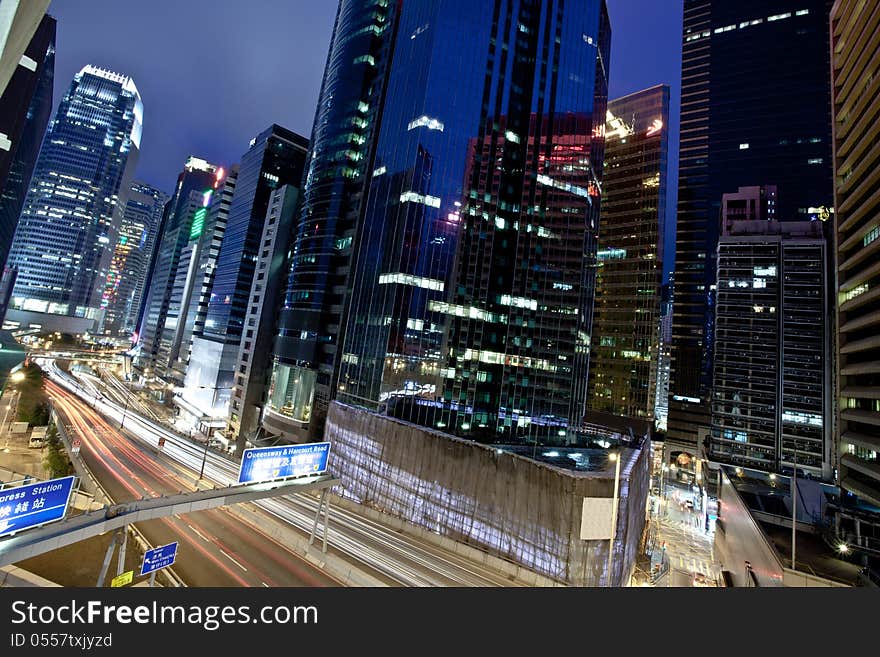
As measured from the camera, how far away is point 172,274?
150 m

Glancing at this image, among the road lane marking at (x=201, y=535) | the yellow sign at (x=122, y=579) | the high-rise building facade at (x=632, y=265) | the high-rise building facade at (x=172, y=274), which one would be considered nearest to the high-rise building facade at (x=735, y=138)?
the high-rise building facade at (x=632, y=265)

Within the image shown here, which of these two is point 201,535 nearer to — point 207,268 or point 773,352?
point 207,268

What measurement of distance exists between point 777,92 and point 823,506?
144081 mm

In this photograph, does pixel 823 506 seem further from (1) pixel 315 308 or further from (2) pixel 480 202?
(1) pixel 315 308

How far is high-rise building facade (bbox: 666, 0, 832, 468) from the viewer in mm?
121375

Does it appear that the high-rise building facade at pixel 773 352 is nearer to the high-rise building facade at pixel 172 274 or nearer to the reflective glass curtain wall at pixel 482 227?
the reflective glass curtain wall at pixel 482 227

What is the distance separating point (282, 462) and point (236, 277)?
3508 inches

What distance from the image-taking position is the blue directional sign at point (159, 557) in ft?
60.8

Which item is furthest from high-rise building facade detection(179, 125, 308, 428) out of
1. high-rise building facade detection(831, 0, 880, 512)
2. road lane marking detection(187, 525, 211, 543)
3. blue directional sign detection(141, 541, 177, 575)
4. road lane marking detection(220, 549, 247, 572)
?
high-rise building facade detection(831, 0, 880, 512)

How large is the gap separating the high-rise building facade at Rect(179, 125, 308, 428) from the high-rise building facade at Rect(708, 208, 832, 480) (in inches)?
4277

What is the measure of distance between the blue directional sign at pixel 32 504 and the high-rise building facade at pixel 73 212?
21863cm

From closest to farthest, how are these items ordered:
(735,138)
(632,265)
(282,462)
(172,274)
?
(282,462)
(632,265)
(735,138)
(172,274)

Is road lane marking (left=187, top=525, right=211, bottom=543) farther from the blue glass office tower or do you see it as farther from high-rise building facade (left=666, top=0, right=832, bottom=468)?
high-rise building facade (left=666, top=0, right=832, bottom=468)

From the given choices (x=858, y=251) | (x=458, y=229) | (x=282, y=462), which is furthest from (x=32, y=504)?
(x=858, y=251)
